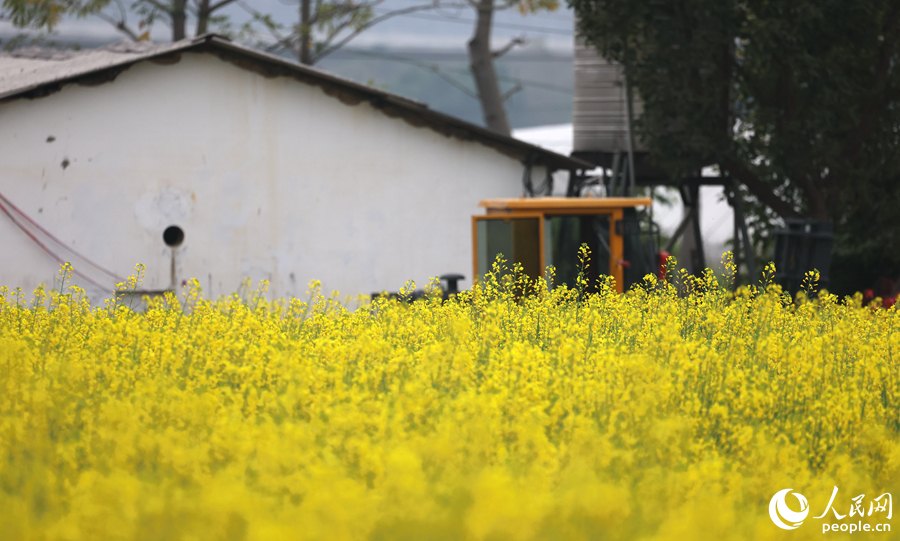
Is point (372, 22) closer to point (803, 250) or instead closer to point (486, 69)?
point (486, 69)

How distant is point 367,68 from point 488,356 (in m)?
65.6

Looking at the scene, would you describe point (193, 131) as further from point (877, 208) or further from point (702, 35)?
point (877, 208)

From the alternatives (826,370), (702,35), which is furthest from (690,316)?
(702,35)

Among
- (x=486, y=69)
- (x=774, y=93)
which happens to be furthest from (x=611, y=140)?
(x=486, y=69)

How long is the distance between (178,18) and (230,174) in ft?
45.8

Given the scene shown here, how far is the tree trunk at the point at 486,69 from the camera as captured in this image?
23625 millimetres

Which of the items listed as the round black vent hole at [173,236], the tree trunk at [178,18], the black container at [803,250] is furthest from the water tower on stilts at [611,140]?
the tree trunk at [178,18]

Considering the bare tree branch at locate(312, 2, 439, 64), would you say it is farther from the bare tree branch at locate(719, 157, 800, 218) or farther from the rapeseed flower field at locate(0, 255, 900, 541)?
the rapeseed flower field at locate(0, 255, 900, 541)

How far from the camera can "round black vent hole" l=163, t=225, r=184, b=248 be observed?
13055 millimetres

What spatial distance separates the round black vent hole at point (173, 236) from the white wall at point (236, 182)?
4.7 inches

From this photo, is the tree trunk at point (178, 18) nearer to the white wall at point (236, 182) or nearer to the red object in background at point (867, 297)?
the white wall at point (236, 182)

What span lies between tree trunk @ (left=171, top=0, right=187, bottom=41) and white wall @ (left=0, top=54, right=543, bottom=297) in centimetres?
→ 1304

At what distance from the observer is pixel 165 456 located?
3947 millimetres

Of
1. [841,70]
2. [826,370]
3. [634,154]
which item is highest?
[841,70]
